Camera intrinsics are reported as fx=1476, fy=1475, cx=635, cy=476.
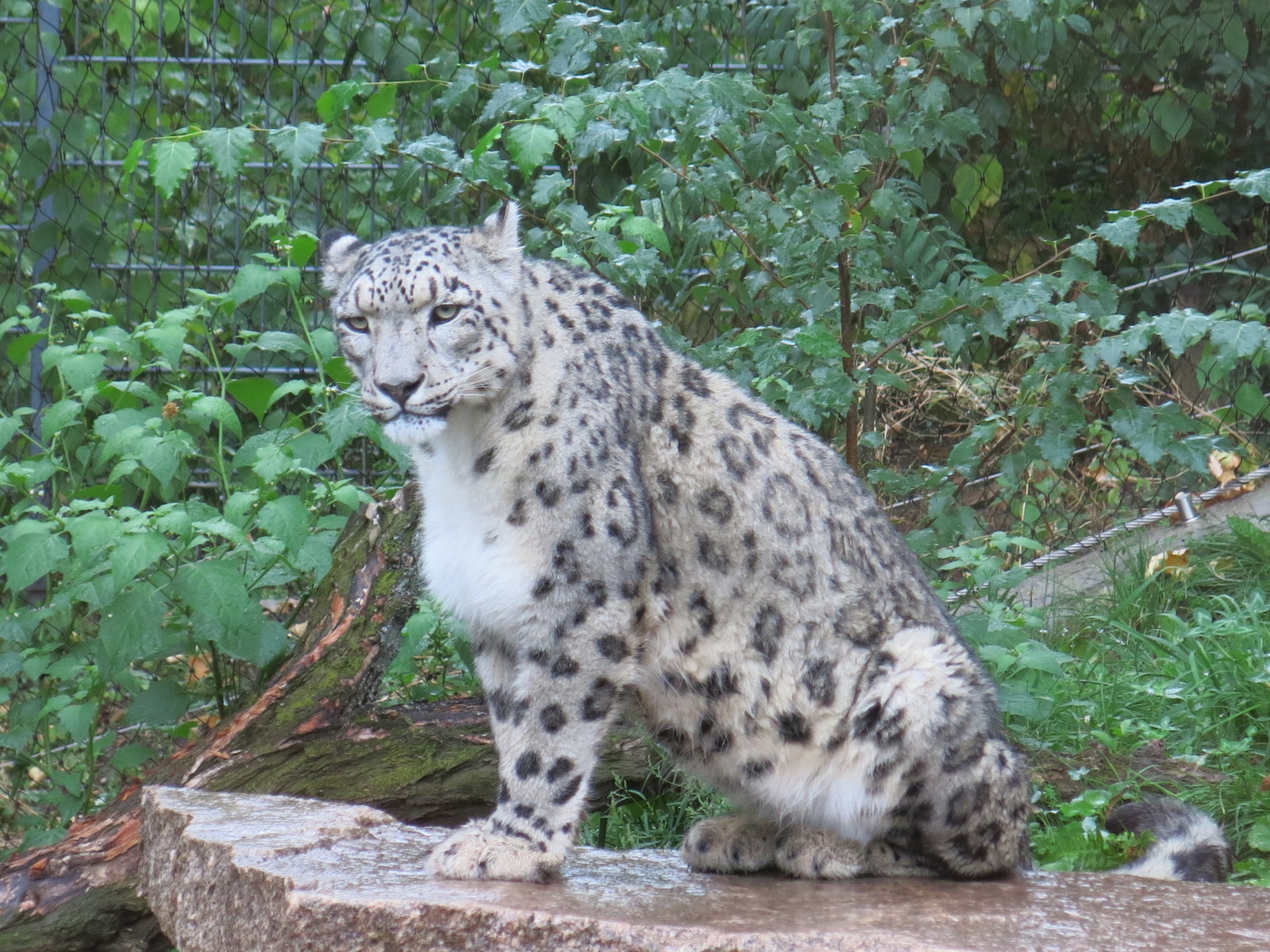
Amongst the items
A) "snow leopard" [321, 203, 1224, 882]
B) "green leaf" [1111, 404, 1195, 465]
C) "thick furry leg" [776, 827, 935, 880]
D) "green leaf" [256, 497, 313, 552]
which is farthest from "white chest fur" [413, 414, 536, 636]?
"green leaf" [1111, 404, 1195, 465]

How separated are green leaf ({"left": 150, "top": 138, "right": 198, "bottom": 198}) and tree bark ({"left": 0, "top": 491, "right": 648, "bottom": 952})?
4.35 feet

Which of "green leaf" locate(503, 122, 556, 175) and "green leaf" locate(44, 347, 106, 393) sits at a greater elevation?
"green leaf" locate(503, 122, 556, 175)

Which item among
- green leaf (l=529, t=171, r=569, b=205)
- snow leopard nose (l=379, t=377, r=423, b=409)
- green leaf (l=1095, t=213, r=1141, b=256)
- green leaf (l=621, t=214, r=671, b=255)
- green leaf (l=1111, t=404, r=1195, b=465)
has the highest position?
green leaf (l=529, t=171, r=569, b=205)

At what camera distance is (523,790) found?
140 inches

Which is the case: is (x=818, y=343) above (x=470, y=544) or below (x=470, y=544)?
above

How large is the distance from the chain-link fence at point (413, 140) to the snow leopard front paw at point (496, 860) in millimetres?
3516

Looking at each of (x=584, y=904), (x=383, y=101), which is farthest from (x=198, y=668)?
(x=584, y=904)

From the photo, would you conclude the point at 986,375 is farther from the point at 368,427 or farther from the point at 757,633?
the point at 757,633

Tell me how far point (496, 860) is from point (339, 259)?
5.51 ft

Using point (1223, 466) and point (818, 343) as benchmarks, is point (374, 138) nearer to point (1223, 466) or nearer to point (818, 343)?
point (818, 343)

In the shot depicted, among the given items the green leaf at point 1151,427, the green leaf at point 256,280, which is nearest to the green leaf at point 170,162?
the green leaf at point 256,280

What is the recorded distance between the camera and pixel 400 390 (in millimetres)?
3545

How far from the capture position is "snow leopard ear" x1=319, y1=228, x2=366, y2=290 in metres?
3.99

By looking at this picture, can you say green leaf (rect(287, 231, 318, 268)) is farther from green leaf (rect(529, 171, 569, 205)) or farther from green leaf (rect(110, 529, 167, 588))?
green leaf (rect(110, 529, 167, 588))
